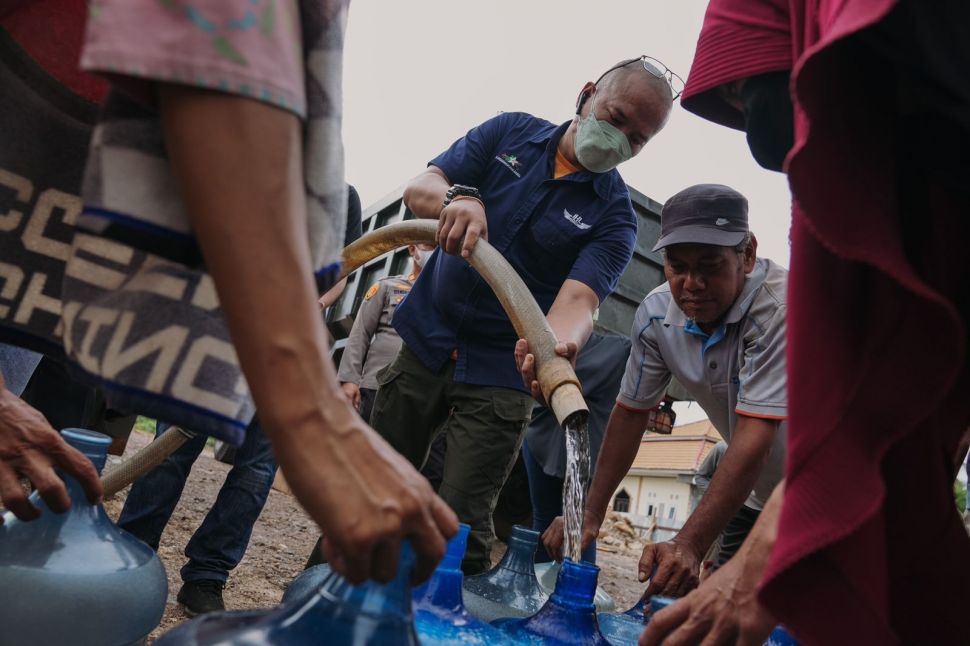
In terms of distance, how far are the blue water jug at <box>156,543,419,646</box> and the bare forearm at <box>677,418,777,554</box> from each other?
6.07 feet

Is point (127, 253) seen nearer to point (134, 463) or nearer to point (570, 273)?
point (134, 463)

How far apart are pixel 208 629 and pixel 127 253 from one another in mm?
481

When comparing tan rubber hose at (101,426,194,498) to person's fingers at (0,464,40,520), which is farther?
tan rubber hose at (101,426,194,498)

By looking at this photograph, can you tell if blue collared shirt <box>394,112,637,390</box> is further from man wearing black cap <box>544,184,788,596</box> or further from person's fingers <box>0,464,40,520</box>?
person's fingers <box>0,464,40,520</box>

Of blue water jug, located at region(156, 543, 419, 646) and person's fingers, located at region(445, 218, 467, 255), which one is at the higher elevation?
person's fingers, located at region(445, 218, 467, 255)

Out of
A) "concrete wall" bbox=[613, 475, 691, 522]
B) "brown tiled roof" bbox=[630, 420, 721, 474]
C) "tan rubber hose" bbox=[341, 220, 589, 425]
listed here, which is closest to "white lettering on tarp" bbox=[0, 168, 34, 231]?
"tan rubber hose" bbox=[341, 220, 589, 425]

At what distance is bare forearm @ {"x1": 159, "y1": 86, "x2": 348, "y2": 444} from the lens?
0.62 meters

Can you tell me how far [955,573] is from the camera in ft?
3.42

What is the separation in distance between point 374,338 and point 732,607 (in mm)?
3880

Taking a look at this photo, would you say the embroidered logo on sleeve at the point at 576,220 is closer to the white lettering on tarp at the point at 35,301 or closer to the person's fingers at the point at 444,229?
the person's fingers at the point at 444,229

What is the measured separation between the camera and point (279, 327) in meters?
0.62

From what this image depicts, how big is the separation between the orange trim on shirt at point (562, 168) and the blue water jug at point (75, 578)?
6.91 feet

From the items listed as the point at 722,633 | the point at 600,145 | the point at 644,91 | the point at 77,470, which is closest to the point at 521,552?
the point at 722,633

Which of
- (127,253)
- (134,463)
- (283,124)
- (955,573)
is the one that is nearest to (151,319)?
(127,253)
